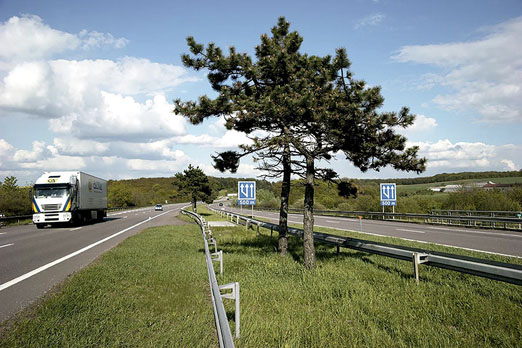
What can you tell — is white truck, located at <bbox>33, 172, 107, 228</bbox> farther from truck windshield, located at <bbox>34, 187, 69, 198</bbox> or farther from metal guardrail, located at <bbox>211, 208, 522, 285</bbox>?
metal guardrail, located at <bbox>211, 208, 522, 285</bbox>

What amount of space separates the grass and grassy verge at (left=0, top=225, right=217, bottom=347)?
0.7 inches

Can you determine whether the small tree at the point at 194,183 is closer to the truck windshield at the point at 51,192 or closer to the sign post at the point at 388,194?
the truck windshield at the point at 51,192

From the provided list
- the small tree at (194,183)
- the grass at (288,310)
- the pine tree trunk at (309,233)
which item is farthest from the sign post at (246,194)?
the small tree at (194,183)

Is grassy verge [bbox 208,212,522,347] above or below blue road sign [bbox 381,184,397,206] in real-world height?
below

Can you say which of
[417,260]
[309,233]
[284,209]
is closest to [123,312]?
[309,233]

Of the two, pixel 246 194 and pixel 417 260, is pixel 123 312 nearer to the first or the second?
pixel 417 260

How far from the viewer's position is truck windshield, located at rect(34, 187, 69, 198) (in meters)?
24.1

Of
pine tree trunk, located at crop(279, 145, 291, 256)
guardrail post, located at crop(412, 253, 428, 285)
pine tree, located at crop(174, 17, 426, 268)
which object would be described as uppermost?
pine tree, located at crop(174, 17, 426, 268)

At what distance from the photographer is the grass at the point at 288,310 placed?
4.32 m

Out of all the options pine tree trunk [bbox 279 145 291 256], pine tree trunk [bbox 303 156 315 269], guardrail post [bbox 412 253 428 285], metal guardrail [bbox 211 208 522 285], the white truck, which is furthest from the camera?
the white truck

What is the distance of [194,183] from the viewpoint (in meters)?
44.6

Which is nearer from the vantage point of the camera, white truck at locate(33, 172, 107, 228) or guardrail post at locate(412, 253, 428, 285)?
guardrail post at locate(412, 253, 428, 285)

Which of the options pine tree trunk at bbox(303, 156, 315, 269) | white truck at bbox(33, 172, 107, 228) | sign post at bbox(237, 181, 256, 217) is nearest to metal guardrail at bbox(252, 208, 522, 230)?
sign post at bbox(237, 181, 256, 217)

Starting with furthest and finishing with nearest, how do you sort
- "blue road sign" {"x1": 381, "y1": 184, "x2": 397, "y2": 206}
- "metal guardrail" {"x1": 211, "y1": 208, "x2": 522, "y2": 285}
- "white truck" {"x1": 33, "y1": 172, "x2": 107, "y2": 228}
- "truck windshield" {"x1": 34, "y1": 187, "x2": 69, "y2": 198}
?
1. "blue road sign" {"x1": 381, "y1": 184, "x2": 397, "y2": 206}
2. "truck windshield" {"x1": 34, "y1": 187, "x2": 69, "y2": 198}
3. "white truck" {"x1": 33, "y1": 172, "x2": 107, "y2": 228}
4. "metal guardrail" {"x1": 211, "y1": 208, "x2": 522, "y2": 285}
